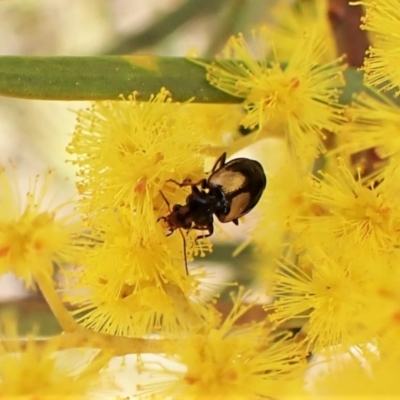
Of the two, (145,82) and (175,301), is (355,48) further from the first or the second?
(175,301)

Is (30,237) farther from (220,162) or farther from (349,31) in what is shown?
(349,31)

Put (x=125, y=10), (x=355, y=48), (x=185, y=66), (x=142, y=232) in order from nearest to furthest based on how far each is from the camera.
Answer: (x=142, y=232) → (x=185, y=66) → (x=355, y=48) → (x=125, y=10)

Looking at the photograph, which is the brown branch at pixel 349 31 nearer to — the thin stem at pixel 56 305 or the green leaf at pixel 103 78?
the green leaf at pixel 103 78

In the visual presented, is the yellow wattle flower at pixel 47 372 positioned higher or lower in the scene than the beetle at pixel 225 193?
lower

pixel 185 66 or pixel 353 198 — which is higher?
pixel 185 66

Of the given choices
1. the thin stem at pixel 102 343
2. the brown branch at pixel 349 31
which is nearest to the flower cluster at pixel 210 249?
the thin stem at pixel 102 343

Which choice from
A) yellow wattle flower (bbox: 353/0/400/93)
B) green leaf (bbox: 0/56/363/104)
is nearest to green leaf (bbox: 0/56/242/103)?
green leaf (bbox: 0/56/363/104)

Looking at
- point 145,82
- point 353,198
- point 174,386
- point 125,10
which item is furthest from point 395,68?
point 125,10
